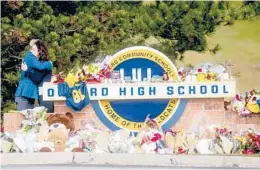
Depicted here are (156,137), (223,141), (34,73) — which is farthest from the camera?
(34,73)

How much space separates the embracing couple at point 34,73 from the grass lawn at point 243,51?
6.27 ft

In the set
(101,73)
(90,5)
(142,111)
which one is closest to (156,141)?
(142,111)

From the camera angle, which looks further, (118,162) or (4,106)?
(4,106)

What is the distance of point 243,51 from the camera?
9.00m

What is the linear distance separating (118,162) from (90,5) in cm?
194

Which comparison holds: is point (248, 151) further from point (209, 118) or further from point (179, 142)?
point (179, 142)

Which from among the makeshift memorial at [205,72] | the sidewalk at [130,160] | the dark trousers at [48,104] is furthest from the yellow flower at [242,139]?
the dark trousers at [48,104]

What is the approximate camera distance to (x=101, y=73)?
30.2 ft

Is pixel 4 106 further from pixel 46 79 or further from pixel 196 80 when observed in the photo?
pixel 196 80

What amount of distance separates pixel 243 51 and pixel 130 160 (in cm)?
182

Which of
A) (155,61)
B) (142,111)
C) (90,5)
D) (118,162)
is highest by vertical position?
(90,5)

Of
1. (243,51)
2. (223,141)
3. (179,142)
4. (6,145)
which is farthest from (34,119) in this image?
(243,51)

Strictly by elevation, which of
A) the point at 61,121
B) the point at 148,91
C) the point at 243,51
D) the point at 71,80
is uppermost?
the point at 243,51

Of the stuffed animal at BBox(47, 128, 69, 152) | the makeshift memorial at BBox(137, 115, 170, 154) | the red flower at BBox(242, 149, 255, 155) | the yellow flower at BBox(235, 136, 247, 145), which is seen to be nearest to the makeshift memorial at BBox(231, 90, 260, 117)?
the yellow flower at BBox(235, 136, 247, 145)
